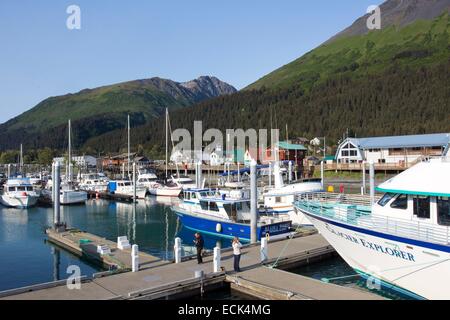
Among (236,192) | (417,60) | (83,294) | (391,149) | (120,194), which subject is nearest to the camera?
(83,294)

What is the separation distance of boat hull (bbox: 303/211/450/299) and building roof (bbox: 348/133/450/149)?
61.6m

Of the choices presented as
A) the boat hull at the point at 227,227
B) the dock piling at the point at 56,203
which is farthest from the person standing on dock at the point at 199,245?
the dock piling at the point at 56,203

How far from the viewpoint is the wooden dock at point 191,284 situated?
47.5ft

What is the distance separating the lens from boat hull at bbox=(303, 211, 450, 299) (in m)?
13.7

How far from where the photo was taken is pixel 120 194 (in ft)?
192

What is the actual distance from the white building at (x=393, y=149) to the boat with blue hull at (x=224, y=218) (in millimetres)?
50569

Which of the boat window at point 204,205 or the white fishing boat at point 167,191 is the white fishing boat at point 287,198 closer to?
the boat window at point 204,205

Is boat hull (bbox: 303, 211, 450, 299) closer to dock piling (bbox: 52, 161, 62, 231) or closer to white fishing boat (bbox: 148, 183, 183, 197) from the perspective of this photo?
dock piling (bbox: 52, 161, 62, 231)

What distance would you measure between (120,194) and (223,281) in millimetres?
44302

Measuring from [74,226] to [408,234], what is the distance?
31046 mm

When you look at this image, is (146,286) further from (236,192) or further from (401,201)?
(236,192)

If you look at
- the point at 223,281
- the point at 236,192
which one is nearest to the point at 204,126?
the point at 236,192

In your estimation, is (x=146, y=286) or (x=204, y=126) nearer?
(x=146, y=286)

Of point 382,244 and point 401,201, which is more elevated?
point 401,201
